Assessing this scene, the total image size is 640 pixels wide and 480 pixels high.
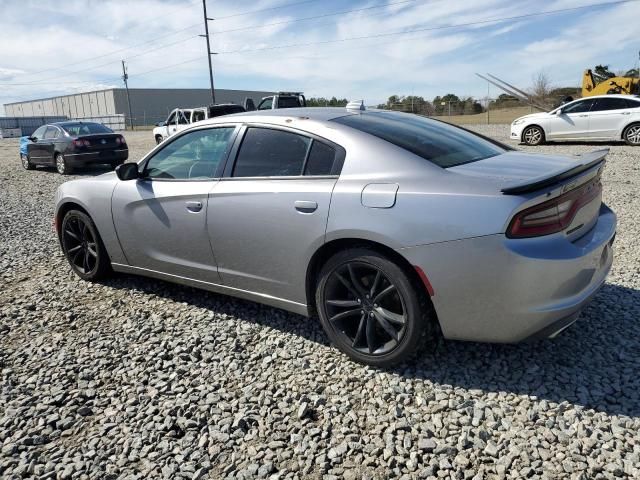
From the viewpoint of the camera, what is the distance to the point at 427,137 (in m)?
3.25

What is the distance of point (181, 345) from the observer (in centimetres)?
341

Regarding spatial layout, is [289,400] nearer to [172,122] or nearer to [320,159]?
[320,159]

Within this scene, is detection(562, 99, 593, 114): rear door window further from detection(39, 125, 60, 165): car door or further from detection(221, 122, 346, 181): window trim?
detection(39, 125, 60, 165): car door

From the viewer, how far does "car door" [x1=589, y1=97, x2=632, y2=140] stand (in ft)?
45.4

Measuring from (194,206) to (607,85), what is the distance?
2343 cm

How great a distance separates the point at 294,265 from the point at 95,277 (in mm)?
2425

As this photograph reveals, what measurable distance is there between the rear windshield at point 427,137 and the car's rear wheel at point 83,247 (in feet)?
8.44

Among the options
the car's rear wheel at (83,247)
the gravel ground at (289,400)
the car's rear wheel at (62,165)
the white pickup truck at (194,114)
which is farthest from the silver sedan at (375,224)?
the white pickup truck at (194,114)

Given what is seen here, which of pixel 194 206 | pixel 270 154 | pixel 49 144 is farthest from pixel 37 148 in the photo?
pixel 270 154

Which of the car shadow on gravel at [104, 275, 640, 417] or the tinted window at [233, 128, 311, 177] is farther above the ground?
the tinted window at [233, 128, 311, 177]

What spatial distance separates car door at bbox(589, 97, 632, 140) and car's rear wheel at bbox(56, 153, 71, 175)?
14.9m

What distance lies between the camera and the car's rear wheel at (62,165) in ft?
45.4

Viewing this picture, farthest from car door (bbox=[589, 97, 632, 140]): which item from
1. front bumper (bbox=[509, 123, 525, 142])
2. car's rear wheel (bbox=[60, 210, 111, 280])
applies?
car's rear wheel (bbox=[60, 210, 111, 280])

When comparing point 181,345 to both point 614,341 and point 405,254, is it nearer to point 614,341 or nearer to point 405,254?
point 405,254
